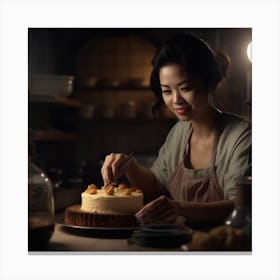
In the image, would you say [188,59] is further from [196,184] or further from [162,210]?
[162,210]

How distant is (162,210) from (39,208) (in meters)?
0.45

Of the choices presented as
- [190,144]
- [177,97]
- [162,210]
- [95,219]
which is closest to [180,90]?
[177,97]

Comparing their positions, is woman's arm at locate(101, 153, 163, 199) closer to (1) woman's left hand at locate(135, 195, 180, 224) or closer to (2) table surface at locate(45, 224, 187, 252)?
(1) woman's left hand at locate(135, 195, 180, 224)

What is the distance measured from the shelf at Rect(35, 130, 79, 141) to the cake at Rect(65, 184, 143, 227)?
0.22 metres

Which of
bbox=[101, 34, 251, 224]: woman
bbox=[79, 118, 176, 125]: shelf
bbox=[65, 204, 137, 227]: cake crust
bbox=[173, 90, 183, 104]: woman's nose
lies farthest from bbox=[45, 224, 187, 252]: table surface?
bbox=[173, 90, 183, 104]: woman's nose

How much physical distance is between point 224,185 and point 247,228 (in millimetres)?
184

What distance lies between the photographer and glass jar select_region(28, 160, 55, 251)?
2.01 m

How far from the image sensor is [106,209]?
6.69 ft

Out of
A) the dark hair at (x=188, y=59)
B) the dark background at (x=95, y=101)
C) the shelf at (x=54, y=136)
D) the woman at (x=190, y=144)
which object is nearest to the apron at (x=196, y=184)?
the woman at (x=190, y=144)
